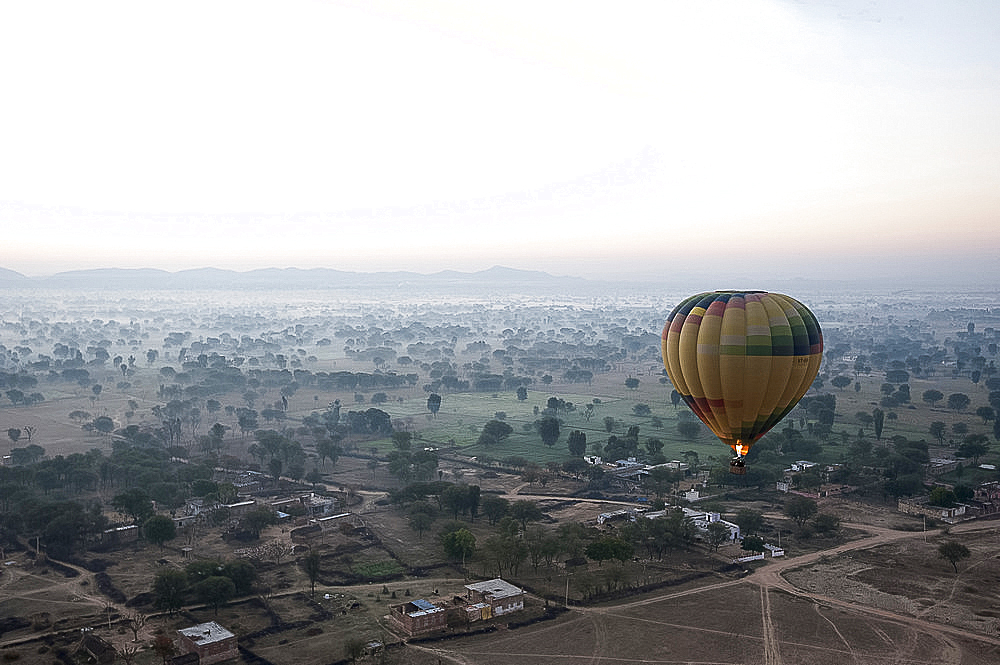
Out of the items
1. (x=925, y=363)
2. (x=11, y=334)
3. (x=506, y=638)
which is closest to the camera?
(x=506, y=638)

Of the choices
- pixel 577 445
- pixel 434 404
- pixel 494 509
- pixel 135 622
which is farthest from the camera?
pixel 434 404

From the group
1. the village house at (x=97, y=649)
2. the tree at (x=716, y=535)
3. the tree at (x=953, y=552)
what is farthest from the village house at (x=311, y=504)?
the tree at (x=953, y=552)

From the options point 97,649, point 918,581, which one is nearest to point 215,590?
point 97,649

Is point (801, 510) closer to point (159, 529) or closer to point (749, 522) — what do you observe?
point (749, 522)

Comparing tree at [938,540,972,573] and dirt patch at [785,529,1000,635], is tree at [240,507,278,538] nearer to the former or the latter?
dirt patch at [785,529,1000,635]

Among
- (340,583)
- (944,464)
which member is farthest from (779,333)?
(944,464)

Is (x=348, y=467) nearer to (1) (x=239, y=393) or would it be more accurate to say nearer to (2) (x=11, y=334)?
(1) (x=239, y=393)
